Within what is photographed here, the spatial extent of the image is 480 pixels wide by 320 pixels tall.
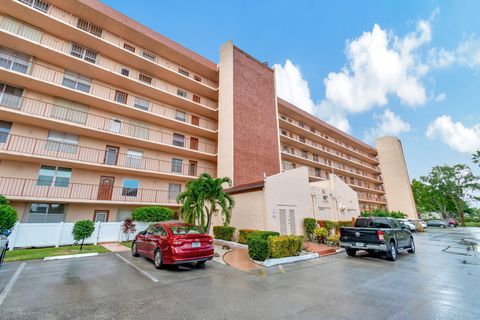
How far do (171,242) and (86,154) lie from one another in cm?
1351

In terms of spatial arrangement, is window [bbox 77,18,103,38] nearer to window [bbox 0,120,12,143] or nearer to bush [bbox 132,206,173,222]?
window [bbox 0,120,12,143]

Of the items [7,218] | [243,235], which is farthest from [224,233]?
[7,218]

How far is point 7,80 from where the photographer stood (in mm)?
14297

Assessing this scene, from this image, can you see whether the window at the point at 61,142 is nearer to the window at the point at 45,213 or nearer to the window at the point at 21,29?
the window at the point at 45,213

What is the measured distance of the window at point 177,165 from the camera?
20.8m

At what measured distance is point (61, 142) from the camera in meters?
15.8

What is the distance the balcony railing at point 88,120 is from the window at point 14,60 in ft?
7.04

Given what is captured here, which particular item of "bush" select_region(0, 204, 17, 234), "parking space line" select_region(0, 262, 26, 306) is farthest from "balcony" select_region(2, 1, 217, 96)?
"parking space line" select_region(0, 262, 26, 306)

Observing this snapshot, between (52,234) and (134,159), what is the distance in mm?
7623

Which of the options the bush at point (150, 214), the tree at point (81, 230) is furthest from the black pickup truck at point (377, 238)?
the tree at point (81, 230)

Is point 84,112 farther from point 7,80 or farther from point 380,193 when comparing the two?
point 380,193

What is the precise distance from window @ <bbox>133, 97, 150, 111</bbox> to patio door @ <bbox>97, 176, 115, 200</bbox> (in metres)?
6.99

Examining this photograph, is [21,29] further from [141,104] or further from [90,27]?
[141,104]

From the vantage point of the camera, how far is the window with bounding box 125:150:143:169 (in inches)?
719
